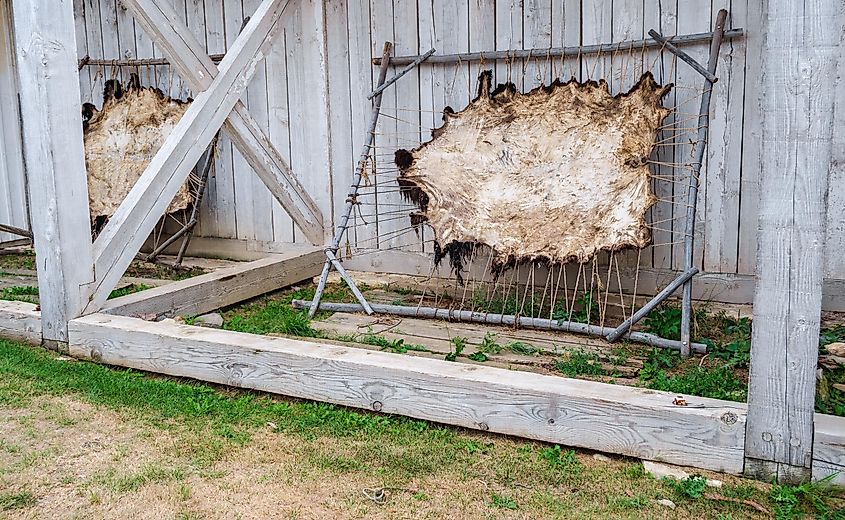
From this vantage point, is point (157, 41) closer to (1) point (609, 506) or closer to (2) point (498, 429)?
(2) point (498, 429)

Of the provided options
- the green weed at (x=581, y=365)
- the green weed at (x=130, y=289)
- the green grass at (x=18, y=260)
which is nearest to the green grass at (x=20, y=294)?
the green weed at (x=130, y=289)

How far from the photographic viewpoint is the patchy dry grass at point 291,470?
2.04 meters

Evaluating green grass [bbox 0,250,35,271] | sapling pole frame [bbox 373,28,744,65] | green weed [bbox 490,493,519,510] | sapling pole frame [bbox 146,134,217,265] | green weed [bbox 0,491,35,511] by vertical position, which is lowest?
green weed [bbox 0,491,35,511]

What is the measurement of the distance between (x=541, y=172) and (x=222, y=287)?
1.82 metres

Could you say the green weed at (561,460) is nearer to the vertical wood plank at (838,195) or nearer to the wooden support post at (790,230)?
the wooden support post at (790,230)

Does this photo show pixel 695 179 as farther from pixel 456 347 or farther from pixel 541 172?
pixel 456 347

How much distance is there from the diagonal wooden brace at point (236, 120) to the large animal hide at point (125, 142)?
2.64 ft

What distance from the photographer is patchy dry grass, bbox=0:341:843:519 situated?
204 cm

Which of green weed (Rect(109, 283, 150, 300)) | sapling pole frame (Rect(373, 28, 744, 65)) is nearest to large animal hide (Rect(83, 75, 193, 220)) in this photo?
green weed (Rect(109, 283, 150, 300))

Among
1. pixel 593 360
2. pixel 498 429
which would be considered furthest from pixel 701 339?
pixel 498 429

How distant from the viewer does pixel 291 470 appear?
A: 228cm

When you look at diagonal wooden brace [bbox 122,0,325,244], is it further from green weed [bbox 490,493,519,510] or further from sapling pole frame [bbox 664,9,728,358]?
green weed [bbox 490,493,519,510]

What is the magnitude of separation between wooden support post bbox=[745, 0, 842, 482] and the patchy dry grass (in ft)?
0.47

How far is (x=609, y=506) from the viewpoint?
2.03m
